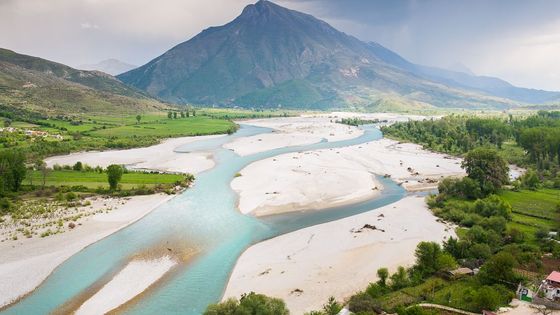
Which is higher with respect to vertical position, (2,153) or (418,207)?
(2,153)

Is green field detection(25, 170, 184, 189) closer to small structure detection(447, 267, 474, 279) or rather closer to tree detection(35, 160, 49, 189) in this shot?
tree detection(35, 160, 49, 189)

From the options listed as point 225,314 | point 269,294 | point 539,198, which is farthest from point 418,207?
point 225,314

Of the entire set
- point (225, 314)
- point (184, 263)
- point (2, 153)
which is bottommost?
point (184, 263)

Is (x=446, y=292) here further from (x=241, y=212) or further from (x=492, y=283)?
(x=241, y=212)

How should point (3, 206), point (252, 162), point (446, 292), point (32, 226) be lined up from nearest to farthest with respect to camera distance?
point (446, 292)
point (32, 226)
point (3, 206)
point (252, 162)

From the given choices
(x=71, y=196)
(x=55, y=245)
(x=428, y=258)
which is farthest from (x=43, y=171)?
(x=428, y=258)

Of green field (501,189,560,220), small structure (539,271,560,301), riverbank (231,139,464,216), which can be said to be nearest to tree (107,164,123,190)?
riverbank (231,139,464,216)
